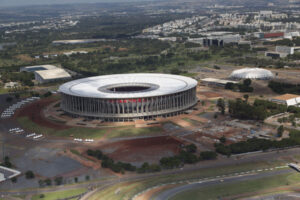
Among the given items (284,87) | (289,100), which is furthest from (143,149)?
(284,87)

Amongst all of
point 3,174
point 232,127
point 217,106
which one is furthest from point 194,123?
point 3,174

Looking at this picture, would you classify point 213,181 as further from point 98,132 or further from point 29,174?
point 98,132

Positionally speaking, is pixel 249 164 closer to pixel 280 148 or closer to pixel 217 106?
pixel 280 148

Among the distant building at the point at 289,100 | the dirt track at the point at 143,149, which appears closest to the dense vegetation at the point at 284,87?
the distant building at the point at 289,100

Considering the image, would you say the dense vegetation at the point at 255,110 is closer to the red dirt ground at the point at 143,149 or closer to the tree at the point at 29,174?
the red dirt ground at the point at 143,149

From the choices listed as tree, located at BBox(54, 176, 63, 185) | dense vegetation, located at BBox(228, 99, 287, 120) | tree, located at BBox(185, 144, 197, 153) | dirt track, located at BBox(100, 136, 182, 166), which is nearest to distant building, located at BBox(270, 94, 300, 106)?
dense vegetation, located at BBox(228, 99, 287, 120)
